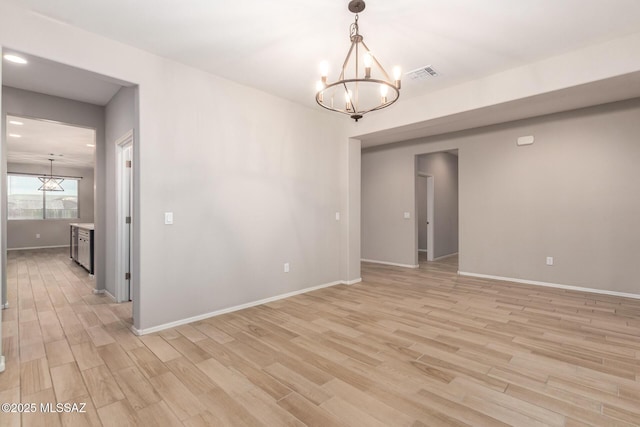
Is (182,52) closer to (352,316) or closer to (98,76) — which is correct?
(98,76)

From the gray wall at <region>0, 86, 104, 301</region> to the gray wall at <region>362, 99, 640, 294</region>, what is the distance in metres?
5.57

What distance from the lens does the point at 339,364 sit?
2393 millimetres

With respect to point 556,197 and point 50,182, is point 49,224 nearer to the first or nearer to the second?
point 50,182

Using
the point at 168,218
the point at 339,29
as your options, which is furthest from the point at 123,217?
the point at 339,29

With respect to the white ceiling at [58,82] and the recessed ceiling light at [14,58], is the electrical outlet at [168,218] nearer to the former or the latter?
the white ceiling at [58,82]

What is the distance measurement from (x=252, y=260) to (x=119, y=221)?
185cm

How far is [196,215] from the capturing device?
11.0 feet

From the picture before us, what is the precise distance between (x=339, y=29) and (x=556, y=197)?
168 inches

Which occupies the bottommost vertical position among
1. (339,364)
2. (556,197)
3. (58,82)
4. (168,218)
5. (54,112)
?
(339,364)

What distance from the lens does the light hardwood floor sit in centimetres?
183

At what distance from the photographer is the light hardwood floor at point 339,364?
183cm

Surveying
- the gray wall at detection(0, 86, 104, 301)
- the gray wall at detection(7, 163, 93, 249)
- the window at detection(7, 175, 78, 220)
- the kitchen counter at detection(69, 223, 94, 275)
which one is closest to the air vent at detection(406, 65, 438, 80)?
the gray wall at detection(0, 86, 104, 301)

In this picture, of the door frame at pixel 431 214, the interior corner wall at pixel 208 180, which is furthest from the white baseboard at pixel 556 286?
the interior corner wall at pixel 208 180

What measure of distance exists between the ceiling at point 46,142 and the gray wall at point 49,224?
1.25 feet
